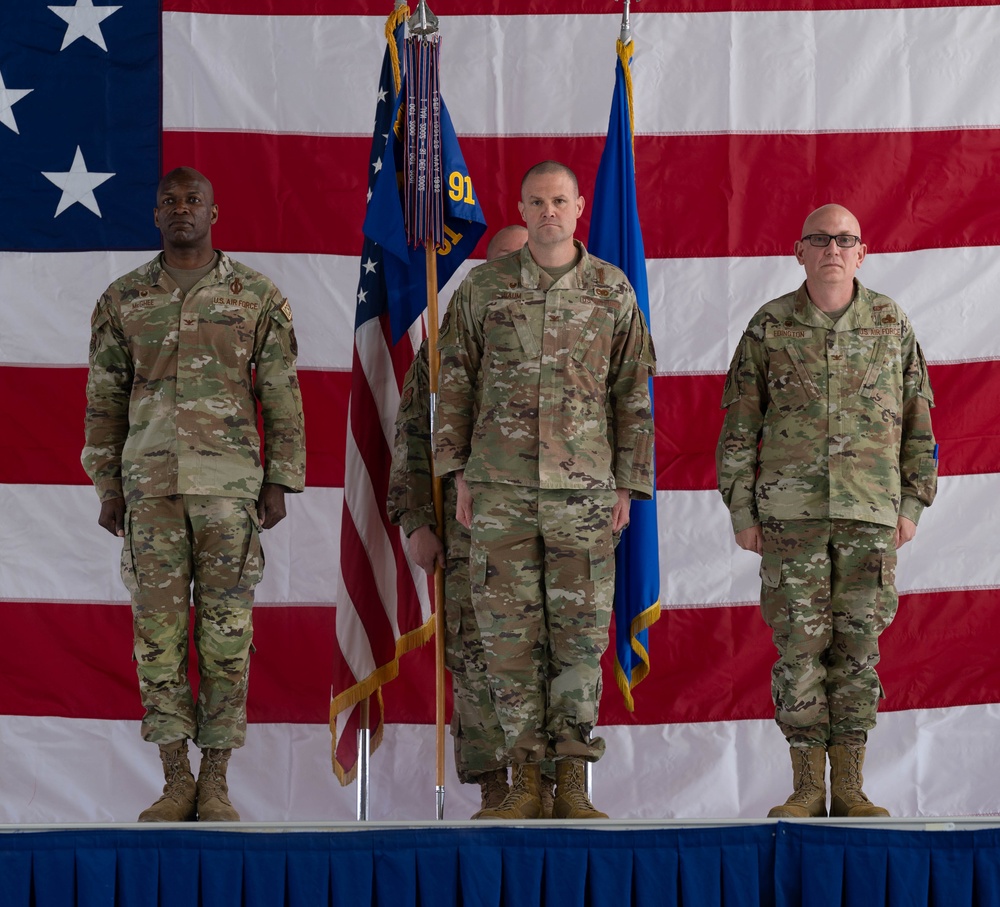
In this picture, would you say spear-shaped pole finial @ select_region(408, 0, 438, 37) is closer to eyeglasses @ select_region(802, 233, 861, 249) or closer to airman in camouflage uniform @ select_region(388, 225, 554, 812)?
airman in camouflage uniform @ select_region(388, 225, 554, 812)

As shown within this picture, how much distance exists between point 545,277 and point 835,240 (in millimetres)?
667

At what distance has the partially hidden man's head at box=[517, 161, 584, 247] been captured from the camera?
2.79 m

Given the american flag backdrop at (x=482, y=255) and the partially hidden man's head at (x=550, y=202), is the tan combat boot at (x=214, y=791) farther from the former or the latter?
the partially hidden man's head at (x=550, y=202)

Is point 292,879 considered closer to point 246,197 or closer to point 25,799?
point 25,799

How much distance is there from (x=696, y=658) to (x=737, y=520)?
101 centimetres

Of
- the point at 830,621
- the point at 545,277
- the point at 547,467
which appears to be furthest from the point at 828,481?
the point at 545,277

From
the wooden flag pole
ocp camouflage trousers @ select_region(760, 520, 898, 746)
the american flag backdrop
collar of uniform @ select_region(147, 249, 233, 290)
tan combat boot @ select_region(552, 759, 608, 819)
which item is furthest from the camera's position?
the american flag backdrop

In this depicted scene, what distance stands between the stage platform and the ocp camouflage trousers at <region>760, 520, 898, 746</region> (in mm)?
376

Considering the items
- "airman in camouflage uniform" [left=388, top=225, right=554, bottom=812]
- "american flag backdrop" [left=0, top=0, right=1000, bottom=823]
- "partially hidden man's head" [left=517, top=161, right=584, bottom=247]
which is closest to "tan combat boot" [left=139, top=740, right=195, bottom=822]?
"airman in camouflage uniform" [left=388, top=225, right=554, bottom=812]

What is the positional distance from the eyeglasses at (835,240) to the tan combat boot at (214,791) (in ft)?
5.76

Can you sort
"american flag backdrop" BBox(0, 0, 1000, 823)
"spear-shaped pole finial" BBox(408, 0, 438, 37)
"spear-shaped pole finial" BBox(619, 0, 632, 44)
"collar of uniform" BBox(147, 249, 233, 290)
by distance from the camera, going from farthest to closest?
"american flag backdrop" BBox(0, 0, 1000, 823)
"spear-shaped pole finial" BBox(619, 0, 632, 44)
"spear-shaped pole finial" BBox(408, 0, 438, 37)
"collar of uniform" BBox(147, 249, 233, 290)

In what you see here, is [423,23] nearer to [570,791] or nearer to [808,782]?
[570,791]

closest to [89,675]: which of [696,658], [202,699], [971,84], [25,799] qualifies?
[25,799]

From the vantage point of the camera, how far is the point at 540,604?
2.77 metres
